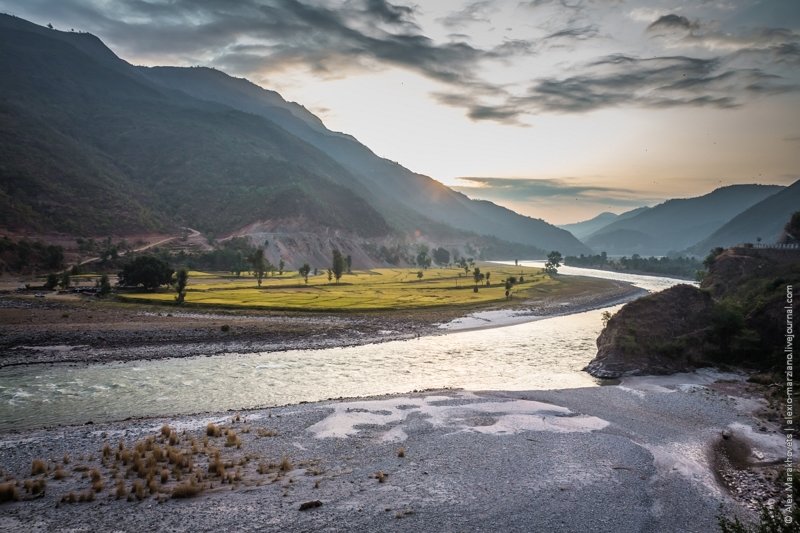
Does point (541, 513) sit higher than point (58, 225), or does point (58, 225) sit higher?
point (58, 225)

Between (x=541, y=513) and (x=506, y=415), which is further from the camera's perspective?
(x=506, y=415)

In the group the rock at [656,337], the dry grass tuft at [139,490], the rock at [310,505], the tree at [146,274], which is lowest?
the rock at [310,505]

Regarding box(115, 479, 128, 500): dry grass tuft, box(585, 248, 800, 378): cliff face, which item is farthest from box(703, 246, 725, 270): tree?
box(115, 479, 128, 500): dry grass tuft

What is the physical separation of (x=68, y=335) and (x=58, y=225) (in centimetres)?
11366

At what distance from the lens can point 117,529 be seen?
1662 cm

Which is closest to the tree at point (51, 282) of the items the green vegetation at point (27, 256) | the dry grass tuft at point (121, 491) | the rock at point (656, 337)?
the green vegetation at point (27, 256)

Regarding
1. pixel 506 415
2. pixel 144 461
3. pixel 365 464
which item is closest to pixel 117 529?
pixel 144 461

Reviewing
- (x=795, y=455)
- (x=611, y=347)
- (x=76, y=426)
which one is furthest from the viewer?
(x=611, y=347)

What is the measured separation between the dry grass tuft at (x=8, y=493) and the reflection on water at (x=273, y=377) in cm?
1057

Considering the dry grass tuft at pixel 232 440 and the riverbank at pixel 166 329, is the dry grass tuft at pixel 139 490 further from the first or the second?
the riverbank at pixel 166 329

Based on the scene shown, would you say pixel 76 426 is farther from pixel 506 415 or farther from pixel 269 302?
pixel 269 302

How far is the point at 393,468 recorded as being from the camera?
75.4ft

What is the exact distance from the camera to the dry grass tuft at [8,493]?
18531 mm

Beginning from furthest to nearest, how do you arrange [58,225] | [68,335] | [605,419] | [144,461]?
[58,225] → [68,335] → [605,419] → [144,461]
